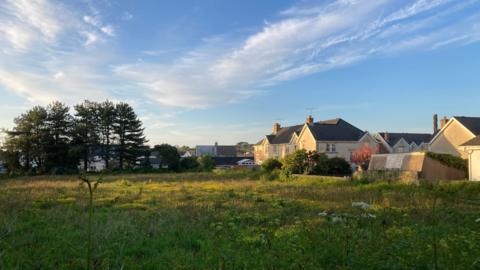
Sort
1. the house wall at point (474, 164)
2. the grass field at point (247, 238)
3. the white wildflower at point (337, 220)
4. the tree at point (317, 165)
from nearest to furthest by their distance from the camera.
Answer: the grass field at point (247, 238) < the white wildflower at point (337, 220) < the house wall at point (474, 164) < the tree at point (317, 165)

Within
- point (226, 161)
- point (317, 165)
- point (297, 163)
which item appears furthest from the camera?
point (226, 161)

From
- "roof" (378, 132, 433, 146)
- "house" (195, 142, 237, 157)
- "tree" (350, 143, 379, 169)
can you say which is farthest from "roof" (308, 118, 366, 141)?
"house" (195, 142, 237, 157)

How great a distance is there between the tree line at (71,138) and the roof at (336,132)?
27583 millimetres

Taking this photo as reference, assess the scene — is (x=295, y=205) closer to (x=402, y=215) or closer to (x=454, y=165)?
(x=402, y=215)

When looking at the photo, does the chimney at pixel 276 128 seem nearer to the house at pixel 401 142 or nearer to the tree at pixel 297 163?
the house at pixel 401 142

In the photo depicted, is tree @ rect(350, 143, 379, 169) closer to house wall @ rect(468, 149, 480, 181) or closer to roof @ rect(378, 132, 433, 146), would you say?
roof @ rect(378, 132, 433, 146)

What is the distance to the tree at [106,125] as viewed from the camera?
2094 inches

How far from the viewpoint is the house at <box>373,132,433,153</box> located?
2160 inches

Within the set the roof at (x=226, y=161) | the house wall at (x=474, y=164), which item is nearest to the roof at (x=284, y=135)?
the roof at (x=226, y=161)

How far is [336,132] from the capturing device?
165 feet

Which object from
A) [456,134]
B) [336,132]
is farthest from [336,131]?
[456,134]

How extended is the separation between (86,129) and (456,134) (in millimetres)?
48614

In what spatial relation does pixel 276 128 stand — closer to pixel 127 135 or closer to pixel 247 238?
pixel 127 135

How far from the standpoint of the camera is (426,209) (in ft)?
36.3
